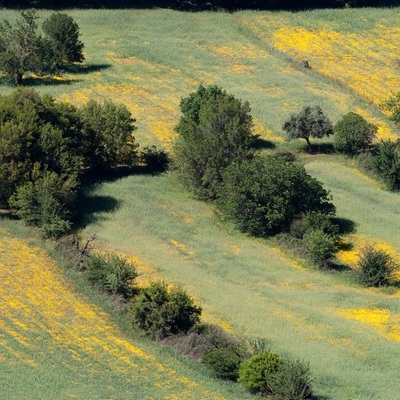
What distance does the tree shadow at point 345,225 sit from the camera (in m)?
81.7

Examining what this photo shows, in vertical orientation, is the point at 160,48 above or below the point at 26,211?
above

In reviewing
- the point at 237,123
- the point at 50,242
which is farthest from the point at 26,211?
the point at 237,123

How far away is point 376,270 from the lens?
238ft

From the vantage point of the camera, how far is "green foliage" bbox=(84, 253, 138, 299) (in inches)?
2635

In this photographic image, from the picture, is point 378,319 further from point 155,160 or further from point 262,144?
point 262,144

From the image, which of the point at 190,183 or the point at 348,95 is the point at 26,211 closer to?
the point at 190,183

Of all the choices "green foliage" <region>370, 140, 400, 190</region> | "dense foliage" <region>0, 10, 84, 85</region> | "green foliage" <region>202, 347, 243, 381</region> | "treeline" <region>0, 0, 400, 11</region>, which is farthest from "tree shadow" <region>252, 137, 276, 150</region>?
"green foliage" <region>202, 347, 243, 381</region>

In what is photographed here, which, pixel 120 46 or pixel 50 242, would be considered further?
pixel 120 46

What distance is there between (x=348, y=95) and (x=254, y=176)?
32668 mm

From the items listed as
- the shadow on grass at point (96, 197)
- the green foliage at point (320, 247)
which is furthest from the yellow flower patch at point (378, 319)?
the shadow on grass at point (96, 197)

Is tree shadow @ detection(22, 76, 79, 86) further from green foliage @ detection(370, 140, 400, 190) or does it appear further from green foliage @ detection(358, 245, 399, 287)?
green foliage @ detection(358, 245, 399, 287)

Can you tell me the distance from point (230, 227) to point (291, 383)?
2998 centimetres

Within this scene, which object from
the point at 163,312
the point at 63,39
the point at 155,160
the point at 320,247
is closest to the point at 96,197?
the point at 155,160

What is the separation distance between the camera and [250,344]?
58.3 meters
